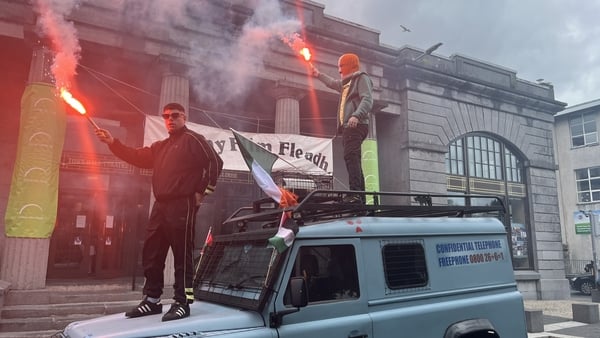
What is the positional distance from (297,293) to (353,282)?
2.33ft

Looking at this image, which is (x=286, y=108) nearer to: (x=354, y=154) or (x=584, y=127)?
(x=354, y=154)

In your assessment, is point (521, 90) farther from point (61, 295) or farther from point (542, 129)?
point (61, 295)

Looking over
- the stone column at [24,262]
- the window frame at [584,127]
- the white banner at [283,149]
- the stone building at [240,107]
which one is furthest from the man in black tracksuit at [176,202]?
the window frame at [584,127]

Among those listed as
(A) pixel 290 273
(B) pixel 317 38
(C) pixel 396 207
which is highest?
(B) pixel 317 38

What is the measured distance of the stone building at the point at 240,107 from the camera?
1133 cm

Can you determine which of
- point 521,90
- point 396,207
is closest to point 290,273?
point 396,207

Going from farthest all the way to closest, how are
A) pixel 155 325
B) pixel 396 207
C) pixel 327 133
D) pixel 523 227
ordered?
pixel 523 227, pixel 327 133, pixel 396 207, pixel 155 325

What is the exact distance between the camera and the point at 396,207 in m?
4.39

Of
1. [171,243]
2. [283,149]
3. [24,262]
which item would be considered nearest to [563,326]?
[283,149]

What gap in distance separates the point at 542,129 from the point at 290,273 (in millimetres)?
19945

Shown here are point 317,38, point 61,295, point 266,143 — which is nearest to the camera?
point 61,295

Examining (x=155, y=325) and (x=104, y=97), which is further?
(x=104, y=97)

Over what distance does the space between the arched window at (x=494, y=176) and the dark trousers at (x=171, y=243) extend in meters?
14.4

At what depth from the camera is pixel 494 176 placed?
723 inches
